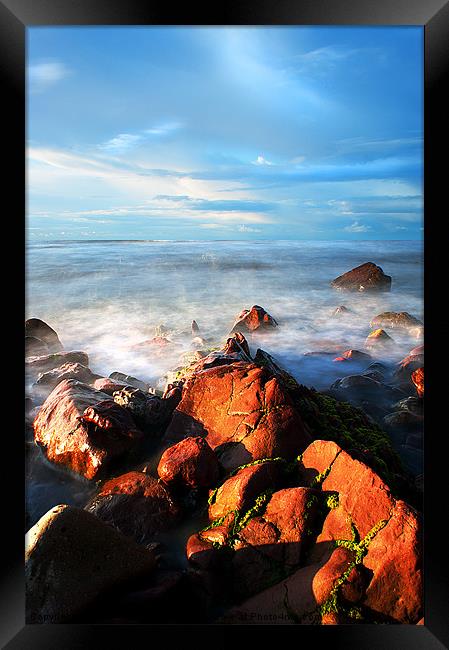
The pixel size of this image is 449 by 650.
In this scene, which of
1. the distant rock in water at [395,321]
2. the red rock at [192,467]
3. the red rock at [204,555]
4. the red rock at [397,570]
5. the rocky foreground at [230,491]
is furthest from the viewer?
the distant rock in water at [395,321]

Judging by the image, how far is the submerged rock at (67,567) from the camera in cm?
376

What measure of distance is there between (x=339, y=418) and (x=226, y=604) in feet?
7.74

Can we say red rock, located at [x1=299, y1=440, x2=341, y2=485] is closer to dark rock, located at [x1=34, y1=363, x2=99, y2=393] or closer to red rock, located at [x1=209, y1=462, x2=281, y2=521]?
red rock, located at [x1=209, y1=462, x2=281, y2=521]

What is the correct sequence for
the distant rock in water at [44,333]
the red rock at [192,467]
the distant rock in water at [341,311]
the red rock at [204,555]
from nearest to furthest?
the red rock at [204,555]
the red rock at [192,467]
the distant rock in water at [44,333]
the distant rock in water at [341,311]

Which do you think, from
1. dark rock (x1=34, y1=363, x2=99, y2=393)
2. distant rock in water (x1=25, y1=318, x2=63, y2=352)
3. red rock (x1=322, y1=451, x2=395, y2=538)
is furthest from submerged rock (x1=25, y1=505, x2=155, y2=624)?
distant rock in water (x1=25, y1=318, x2=63, y2=352)

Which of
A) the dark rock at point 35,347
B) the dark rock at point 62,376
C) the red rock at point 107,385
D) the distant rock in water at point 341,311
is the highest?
the distant rock in water at point 341,311

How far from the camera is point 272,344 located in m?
6.54

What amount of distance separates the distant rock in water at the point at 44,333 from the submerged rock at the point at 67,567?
2.86 meters

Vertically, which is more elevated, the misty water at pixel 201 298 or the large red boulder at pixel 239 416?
the misty water at pixel 201 298

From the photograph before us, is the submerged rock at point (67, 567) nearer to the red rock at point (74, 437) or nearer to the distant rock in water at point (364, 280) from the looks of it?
the red rock at point (74, 437)

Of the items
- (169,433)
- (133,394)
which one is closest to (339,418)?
(169,433)

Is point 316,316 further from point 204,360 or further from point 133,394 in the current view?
point 133,394

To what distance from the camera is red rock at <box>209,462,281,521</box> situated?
4.18 meters
